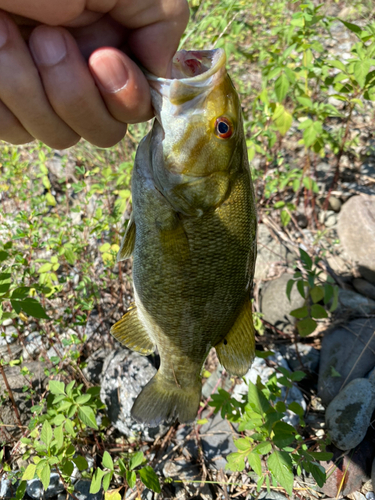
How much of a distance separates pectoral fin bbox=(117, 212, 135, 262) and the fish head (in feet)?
0.91

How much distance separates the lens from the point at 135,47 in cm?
145

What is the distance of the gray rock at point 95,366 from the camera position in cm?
325

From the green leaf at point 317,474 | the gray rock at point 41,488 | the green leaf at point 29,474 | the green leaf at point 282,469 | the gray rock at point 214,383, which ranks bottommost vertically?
the gray rock at point 214,383

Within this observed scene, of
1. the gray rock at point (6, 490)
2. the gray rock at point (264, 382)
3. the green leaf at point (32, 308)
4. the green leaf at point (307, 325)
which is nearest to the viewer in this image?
the green leaf at point (32, 308)

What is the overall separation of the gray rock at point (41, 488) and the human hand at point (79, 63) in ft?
8.20

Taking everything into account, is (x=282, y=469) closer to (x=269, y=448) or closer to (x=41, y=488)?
(x=269, y=448)

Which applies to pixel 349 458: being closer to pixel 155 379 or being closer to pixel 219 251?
pixel 155 379

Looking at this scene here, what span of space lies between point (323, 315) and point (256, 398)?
3.23 ft

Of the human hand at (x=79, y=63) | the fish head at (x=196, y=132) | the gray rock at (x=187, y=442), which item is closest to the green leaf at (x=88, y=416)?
the gray rock at (x=187, y=442)

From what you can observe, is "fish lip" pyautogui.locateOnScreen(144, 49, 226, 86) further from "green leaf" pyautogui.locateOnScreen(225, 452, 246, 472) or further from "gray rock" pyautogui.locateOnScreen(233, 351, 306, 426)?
"gray rock" pyautogui.locateOnScreen(233, 351, 306, 426)

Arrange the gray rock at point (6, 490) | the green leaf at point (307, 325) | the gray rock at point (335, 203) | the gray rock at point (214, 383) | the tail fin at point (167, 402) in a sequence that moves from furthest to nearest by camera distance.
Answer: the gray rock at point (335, 203) < the gray rock at point (214, 383) < the green leaf at point (307, 325) < the gray rock at point (6, 490) < the tail fin at point (167, 402)

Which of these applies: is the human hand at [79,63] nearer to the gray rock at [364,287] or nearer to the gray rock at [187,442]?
the gray rock at [187,442]

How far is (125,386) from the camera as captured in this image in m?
2.98

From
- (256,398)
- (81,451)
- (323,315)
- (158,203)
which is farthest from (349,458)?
(158,203)
